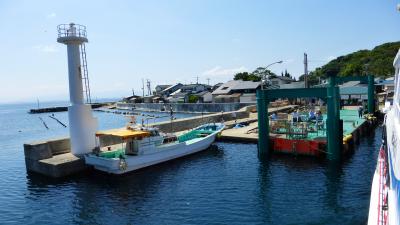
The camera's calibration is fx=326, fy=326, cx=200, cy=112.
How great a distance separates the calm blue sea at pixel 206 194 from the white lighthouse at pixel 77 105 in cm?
298

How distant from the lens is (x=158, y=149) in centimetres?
2728

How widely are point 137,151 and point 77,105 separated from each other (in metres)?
6.10

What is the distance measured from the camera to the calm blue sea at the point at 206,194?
16.6 metres

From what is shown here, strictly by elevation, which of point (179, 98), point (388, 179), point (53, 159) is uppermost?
point (179, 98)

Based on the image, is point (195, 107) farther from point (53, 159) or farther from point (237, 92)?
point (53, 159)

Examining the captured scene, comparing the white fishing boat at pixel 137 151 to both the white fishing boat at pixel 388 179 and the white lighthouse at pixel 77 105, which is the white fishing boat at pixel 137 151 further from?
the white fishing boat at pixel 388 179

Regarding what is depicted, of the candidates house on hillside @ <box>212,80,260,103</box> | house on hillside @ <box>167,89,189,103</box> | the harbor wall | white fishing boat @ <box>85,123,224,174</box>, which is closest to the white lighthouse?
white fishing boat @ <box>85,123,224,174</box>

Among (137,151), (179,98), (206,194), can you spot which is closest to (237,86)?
(179,98)

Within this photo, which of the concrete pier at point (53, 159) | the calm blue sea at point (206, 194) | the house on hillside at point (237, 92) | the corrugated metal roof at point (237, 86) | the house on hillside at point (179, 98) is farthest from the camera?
the house on hillside at point (179, 98)

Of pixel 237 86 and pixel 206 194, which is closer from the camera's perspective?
pixel 206 194

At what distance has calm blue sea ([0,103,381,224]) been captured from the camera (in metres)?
16.6

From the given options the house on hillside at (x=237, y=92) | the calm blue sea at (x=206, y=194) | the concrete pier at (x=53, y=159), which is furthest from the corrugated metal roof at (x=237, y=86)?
the concrete pier at (x=53, y=159)

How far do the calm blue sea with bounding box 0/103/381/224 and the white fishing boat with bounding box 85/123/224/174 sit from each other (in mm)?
739

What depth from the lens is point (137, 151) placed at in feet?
85.7
